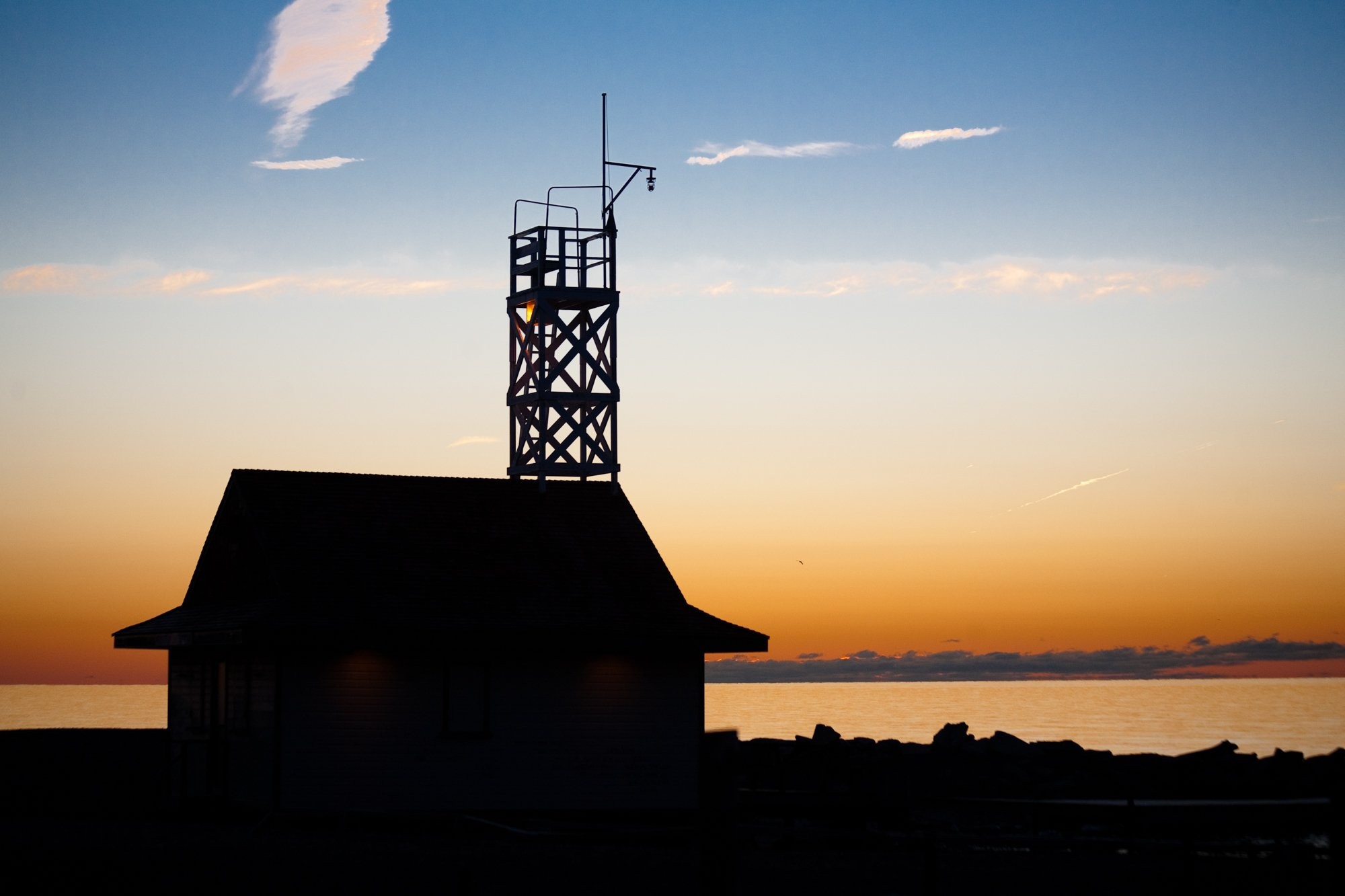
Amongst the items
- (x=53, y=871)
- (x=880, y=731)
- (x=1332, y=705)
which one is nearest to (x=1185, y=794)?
(x=53, y=871)

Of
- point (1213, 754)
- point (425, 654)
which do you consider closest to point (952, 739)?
point (1213, 754)

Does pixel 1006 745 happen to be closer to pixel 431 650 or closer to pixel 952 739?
pixel 952 739

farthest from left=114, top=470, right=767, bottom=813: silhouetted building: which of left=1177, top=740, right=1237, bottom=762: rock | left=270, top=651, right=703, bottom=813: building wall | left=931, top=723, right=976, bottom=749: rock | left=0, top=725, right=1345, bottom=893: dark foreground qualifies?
left=1177, top=740, right=1237, bottom=762: rock

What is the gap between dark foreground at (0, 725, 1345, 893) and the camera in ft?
64.3

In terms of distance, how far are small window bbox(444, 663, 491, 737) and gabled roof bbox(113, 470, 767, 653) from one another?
61 centimetres

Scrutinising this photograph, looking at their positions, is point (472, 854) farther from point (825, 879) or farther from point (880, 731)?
point (880, 731)

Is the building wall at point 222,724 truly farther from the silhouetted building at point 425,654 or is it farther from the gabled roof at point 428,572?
the gabled roof at point 428,572

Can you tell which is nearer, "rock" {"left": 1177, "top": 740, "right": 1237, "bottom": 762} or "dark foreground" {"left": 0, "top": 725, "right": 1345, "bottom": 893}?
"dark foreground" {"left": 0, "top": 725, "right": 1345, "bottom": 893}

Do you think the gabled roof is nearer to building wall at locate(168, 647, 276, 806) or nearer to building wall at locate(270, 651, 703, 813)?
building wall at locate(270, 651, 703, 813)

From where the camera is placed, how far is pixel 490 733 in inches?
1132

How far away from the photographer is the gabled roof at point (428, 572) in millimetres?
28391

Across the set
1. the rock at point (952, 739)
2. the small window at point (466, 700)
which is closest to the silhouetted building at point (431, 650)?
the small window at point (466, 700)

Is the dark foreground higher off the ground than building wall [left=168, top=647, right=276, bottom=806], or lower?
lower

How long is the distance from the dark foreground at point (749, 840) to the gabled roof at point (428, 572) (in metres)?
3.16
